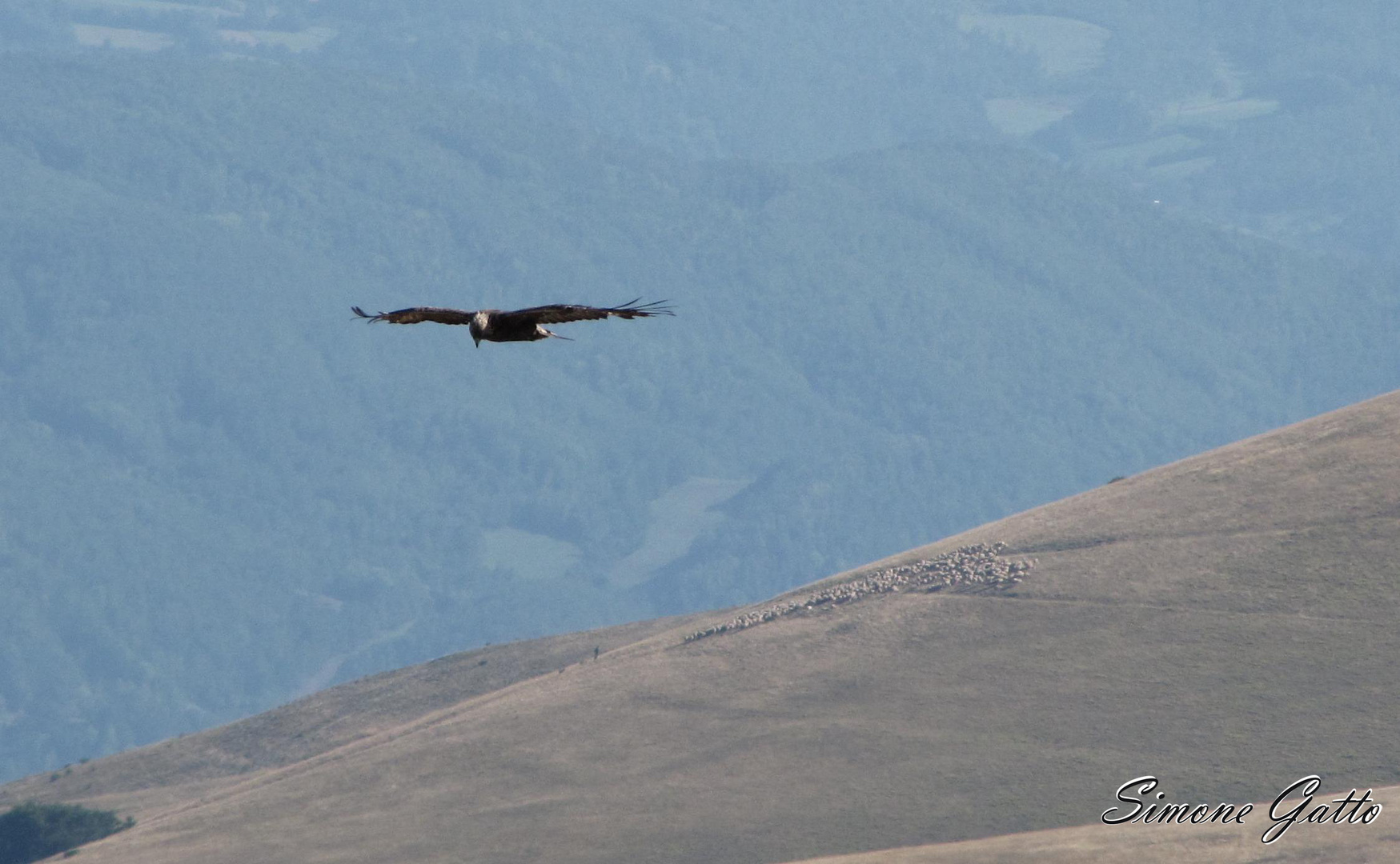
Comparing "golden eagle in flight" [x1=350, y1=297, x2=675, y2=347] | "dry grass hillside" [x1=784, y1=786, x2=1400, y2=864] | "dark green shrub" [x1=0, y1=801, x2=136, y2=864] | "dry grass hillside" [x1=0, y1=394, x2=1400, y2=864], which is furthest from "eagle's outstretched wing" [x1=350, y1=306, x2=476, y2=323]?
"dark green shrub" [x1=0, y1=801, x2=136, y2=864]

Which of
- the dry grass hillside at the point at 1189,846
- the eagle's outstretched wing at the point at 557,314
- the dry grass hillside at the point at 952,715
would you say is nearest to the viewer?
the eagle's outstretched wing at the point at 557,314

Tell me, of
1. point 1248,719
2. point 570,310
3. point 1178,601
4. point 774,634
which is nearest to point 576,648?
point 774,634

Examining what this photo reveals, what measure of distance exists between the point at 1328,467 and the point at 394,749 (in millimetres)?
42803

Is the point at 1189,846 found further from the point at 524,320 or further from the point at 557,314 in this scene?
the point at 524,320

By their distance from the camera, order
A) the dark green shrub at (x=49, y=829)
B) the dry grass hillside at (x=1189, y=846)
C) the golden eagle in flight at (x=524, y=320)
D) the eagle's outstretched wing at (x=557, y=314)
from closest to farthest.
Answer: the eagle's outstretched wing at (x=557, y=314)
the golden eagle in flight at (x=524, y=320)
the dry grass hillside at (x=1189, y=846)
the dark green shrub at (x=49, y=829)

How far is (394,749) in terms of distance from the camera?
83.1 m

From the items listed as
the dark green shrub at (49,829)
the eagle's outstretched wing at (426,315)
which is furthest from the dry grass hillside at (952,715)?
the eagle's outstretched wing at (426,315)

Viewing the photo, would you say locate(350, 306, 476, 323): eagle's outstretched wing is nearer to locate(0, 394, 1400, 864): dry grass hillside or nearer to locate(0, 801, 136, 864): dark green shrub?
locate(0, 394, 1400, 864): dry grass hillside

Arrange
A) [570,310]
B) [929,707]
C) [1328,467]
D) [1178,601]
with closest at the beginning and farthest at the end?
[570,310], [929,707], [1178,601], [1328,467]

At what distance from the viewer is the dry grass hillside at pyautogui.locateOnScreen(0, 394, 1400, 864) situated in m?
66.6

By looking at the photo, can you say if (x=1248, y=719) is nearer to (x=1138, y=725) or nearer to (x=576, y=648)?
(x=1138, y=725)

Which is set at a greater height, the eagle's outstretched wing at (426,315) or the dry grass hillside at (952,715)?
the eagle's outstretched wing at (426,315)

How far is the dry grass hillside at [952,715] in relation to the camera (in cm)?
6662

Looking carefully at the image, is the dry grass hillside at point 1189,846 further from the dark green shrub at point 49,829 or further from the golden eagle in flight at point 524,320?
the dark green shrub at point 49,829
